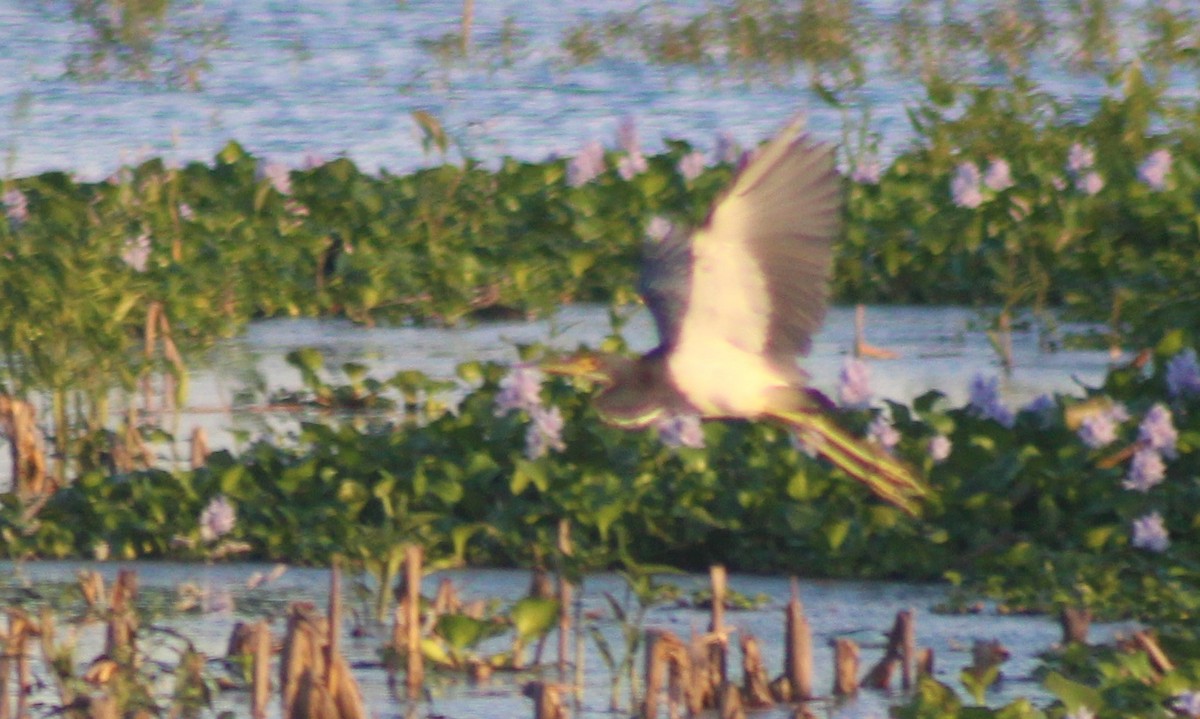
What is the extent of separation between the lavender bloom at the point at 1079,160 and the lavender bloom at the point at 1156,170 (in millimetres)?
221

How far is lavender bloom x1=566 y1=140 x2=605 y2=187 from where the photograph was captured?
7.93 m

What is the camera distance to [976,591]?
443 cm

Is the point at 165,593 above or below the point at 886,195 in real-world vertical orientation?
below

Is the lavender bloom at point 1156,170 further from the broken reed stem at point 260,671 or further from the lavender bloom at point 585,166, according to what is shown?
the broken reed stem at point 260,671

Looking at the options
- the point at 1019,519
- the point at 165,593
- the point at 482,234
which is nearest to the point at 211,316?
the point at 482,234

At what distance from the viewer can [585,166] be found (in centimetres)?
793

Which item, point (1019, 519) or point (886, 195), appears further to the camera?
point (886, 195)

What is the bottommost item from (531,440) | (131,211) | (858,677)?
(858,677)

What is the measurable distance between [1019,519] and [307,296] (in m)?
3.56

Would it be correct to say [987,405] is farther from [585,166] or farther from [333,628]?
[585,166]

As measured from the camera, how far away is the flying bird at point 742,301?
3850 mm

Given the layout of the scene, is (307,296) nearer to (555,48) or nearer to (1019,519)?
(1019,519)

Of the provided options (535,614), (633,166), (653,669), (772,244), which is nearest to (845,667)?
(653,669)

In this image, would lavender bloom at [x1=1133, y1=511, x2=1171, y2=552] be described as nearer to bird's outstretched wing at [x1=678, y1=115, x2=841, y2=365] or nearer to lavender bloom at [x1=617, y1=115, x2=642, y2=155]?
bird's outstretched wing at [x1=678, y1=115, x2=841, y2=365]
